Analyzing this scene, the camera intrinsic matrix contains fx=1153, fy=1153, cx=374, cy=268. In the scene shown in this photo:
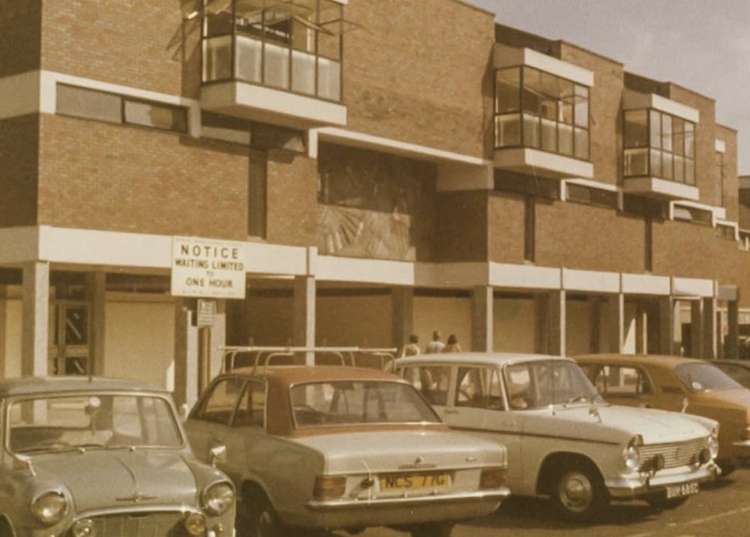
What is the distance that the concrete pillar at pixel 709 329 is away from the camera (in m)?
45.1

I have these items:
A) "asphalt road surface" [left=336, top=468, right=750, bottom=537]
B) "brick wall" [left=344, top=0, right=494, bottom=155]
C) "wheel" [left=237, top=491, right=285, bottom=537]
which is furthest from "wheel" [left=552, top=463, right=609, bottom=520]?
"brick wall" [left=344, top=0, right=494, bottom=155]

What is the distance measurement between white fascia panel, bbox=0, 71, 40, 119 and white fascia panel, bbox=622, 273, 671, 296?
2318cm

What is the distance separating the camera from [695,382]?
47.9 feet

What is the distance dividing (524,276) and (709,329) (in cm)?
1507

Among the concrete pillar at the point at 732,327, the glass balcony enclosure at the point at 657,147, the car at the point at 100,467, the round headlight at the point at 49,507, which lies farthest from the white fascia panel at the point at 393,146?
the round headlight at the point at 49,507

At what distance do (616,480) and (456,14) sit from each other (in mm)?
22305

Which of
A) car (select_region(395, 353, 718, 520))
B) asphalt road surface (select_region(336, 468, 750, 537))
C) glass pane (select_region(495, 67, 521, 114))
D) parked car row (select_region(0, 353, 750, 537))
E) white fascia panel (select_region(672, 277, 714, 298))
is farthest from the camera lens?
white fascia panel (select_region(672, 277, 714, 298))

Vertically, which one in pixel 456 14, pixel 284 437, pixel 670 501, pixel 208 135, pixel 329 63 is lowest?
Result: pixel 670 501

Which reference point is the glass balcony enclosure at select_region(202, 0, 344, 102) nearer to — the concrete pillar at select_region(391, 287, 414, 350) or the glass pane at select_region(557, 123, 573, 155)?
the concrete pillar at select_region(391, 287, 414, 350)

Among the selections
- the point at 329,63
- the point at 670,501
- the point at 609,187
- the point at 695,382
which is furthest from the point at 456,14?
the point at 670,501

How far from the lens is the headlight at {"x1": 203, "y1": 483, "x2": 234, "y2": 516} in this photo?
24.6ft

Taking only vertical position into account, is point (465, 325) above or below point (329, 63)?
below

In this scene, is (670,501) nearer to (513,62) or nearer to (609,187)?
(513,62)

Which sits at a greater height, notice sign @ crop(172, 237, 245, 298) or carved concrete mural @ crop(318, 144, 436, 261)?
carved concrete mural @ crop(318, 144, 436, 261)
